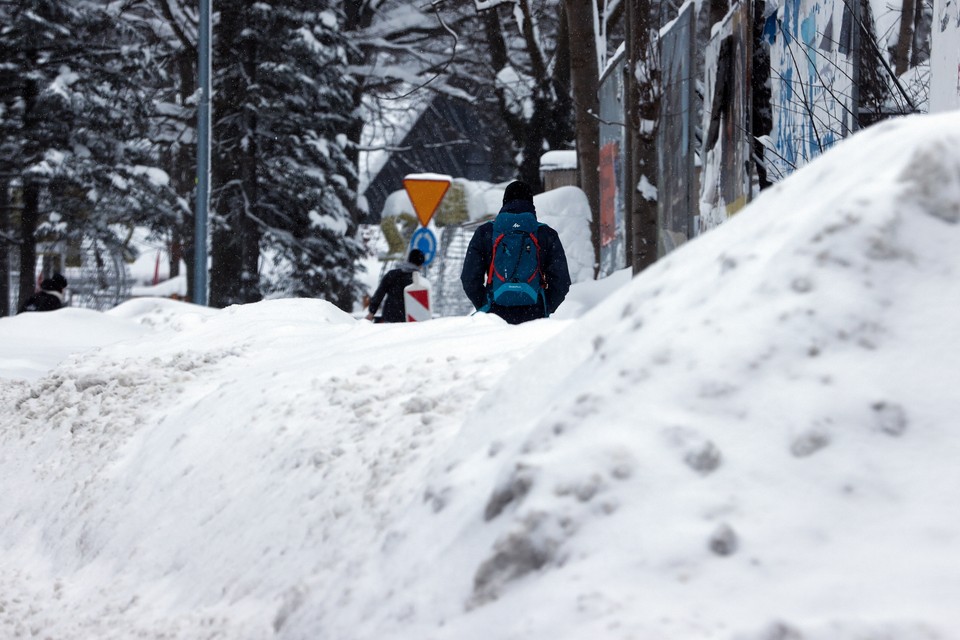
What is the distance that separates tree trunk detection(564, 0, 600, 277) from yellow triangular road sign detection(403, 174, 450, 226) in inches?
150

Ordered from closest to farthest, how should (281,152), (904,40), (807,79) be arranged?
(904,40), (807,79), (281,152)

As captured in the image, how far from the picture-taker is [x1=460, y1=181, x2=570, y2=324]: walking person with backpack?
7477 mm

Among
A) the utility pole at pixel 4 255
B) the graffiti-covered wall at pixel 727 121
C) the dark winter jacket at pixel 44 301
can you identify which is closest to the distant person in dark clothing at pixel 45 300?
the dark winter jacket at pixel 44 301

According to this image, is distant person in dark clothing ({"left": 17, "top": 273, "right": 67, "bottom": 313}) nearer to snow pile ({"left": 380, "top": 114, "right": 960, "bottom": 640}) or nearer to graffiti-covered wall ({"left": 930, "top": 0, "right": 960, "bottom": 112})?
graffiti-covered wall ({"left": 930, "top": 0, "right": 960, "bottom": 112})

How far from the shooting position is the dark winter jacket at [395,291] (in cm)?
1260

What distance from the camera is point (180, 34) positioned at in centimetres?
2750

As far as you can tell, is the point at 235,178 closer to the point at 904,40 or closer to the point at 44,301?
the point at 44,301

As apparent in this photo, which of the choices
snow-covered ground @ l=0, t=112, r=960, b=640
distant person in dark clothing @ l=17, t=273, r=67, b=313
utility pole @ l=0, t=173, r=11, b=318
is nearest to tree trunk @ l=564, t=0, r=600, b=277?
distant person in dark clothing @ l=17, t=273, r=67, b=313

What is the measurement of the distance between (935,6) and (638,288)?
3.51 meters

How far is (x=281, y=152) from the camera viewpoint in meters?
27.4

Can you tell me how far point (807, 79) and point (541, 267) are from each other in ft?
6.27

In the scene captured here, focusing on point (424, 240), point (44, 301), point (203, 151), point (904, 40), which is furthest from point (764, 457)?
point (203, 151)

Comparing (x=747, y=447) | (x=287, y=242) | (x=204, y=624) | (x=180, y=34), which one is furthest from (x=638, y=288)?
(x=180, y=34)

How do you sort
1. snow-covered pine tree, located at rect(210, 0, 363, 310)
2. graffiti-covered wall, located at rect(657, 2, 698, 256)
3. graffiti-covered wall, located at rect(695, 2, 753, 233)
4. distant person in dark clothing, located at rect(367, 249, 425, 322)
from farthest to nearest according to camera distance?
snow-covered pine tree, located at rect(210, 0, 363, 310) → distant person in dark clothing, located at rect(367, 249, 425, 322) → graffiti-covered wall, located at rect(657, 2, 698, 256) → graffiti-covered wall, located at rect(695, 2, 753, 233)
